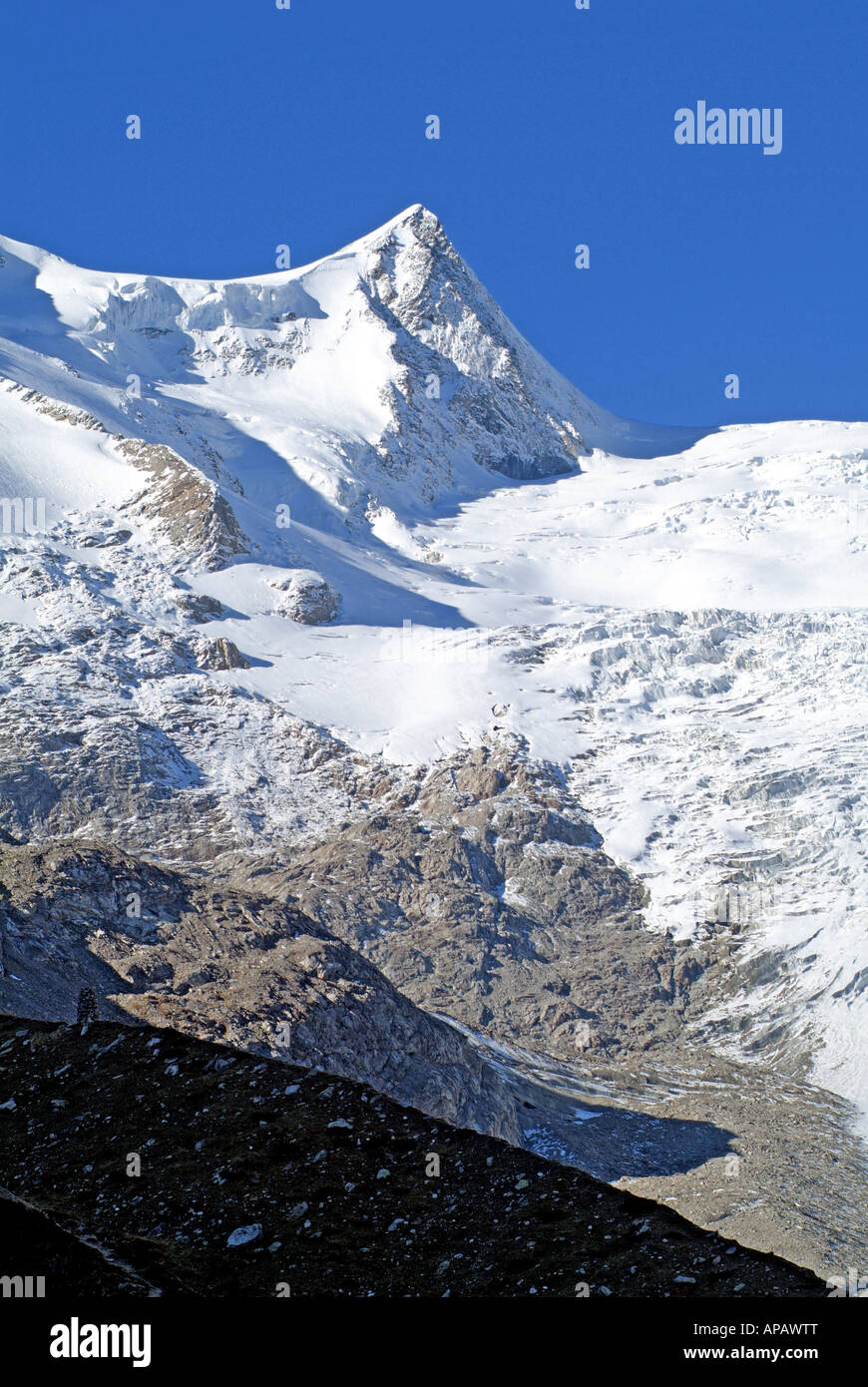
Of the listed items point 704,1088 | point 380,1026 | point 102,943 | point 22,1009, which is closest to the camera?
point 22,1009

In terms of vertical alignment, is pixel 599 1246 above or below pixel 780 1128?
above

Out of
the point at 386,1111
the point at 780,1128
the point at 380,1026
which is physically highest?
the point at 386,1111

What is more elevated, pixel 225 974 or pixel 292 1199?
pixel 292 1199

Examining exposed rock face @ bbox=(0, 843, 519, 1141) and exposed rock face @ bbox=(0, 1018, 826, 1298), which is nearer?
exposed rock face @ bbox=(0, 1018, 826, 1298)

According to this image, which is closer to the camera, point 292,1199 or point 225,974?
point 292,1199

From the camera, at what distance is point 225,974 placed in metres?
105

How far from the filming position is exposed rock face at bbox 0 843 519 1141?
92.8 metres

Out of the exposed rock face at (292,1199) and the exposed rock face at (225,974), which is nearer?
the exposed rock face at (292,1199)

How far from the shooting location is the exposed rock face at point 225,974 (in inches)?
3654
